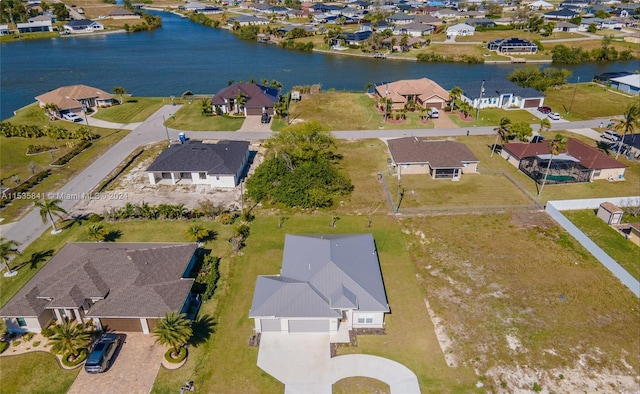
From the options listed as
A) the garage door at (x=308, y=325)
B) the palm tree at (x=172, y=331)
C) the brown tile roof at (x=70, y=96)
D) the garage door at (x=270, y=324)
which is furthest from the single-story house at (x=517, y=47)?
the palm tree at (x=172, y=331)

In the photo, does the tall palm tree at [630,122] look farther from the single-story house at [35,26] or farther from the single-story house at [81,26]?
the single-story house at [35,26]

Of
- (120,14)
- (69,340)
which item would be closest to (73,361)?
(69,340)

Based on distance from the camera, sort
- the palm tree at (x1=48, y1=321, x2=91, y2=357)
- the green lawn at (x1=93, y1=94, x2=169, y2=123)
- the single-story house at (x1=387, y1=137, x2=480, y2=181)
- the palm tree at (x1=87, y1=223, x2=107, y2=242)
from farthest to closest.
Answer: the green lawn at (x1=93, y1=94, x2=169, y2=123) → the single-story house at (x1=387, y1=137, x2=480, y2=181) → the palm tree at (x1=87, y1=223, x2=107, y2=242) → the palm tree at (x1=48, y1=321, x2=91, y2=357)

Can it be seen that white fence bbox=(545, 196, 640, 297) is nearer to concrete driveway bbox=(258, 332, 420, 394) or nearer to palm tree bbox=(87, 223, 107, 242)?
concrete driveway bbox=(258, 332, 420, 394)

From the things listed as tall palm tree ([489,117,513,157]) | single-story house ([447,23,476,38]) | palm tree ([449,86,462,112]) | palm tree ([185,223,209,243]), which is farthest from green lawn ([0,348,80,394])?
single-story house ([447,23,476,38])

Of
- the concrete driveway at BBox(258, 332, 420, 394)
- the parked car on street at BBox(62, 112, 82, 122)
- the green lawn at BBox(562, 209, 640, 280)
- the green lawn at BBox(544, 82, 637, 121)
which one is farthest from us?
the green lawn at BBox(544, 82, 637, 121)

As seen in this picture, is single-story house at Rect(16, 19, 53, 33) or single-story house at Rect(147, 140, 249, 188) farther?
single-story house at Rect(16, 19, 53, 33)

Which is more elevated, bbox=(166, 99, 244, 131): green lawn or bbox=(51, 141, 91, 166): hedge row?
bbox=(166, 99, 244, 131): green lawn
